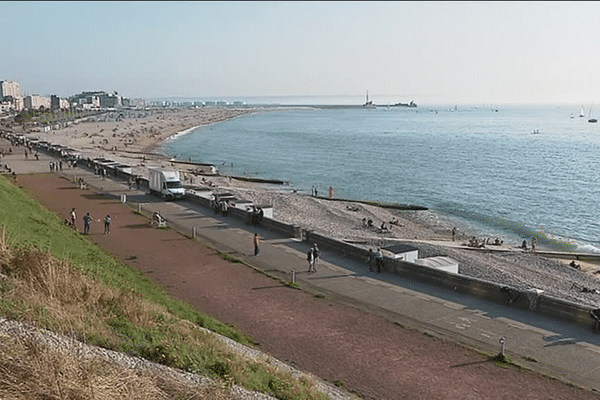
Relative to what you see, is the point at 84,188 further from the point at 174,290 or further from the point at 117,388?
the point at 117,388

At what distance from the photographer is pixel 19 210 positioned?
27.1 m

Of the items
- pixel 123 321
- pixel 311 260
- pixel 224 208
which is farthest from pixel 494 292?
pixel 224 208

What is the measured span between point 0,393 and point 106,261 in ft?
49.1

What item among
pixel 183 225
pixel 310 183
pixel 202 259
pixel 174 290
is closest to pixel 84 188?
pixel 183 225

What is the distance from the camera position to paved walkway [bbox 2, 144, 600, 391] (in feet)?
47.5

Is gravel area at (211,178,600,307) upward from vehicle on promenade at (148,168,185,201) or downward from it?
downward

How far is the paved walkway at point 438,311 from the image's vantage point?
14.5 meters

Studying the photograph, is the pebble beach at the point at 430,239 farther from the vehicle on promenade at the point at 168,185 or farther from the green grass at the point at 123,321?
the green grass at the point at 123,321

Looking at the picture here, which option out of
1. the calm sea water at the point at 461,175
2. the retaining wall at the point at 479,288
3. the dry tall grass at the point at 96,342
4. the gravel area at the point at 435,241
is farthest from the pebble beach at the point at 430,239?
the dry tall grass at the point at 96,342

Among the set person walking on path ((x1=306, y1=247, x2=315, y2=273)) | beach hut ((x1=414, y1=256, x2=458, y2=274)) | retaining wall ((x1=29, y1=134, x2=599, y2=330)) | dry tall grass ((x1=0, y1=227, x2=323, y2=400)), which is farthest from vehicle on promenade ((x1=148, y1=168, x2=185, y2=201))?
dry tall grass ((x1=0, y1=227, x2=323, y2=400))

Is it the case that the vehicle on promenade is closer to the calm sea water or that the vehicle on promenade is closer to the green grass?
the green grass

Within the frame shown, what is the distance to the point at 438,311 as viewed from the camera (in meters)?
18.0

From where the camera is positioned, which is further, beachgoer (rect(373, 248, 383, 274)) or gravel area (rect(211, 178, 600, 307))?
gravel area (rect(211, 178, 600, 307))

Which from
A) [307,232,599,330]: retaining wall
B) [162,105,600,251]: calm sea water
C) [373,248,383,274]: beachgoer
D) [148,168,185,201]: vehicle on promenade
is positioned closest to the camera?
[307,232,599,330]: retaining wall
